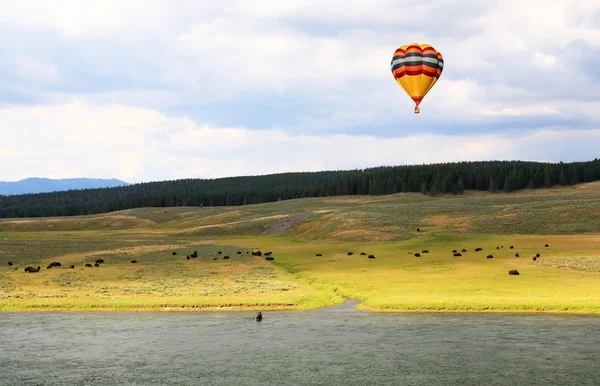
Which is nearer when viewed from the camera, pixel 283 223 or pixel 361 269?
pixel 361 269

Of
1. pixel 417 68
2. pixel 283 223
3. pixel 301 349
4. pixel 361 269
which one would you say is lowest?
pixel 301 349

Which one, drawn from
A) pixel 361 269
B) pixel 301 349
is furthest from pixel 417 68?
pixel 301 349

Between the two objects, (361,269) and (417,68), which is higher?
(417,68)

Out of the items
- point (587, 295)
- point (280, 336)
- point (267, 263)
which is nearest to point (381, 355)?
point (280, 336)

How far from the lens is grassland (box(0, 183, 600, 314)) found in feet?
177

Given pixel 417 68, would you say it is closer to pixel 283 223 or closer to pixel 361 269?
pixel 361 269

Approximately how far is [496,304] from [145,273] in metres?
40.6

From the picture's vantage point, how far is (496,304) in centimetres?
5078

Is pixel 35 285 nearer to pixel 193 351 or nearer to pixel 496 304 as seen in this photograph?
pixel 193 351

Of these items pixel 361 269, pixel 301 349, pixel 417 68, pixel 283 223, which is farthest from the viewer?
pixel 283 223

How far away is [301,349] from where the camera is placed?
3856 centimetres

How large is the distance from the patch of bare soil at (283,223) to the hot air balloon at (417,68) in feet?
199

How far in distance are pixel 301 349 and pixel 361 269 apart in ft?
129

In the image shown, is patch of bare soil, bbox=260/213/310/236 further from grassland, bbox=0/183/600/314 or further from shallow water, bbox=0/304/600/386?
shallow water, bbox=0/304/600/386
